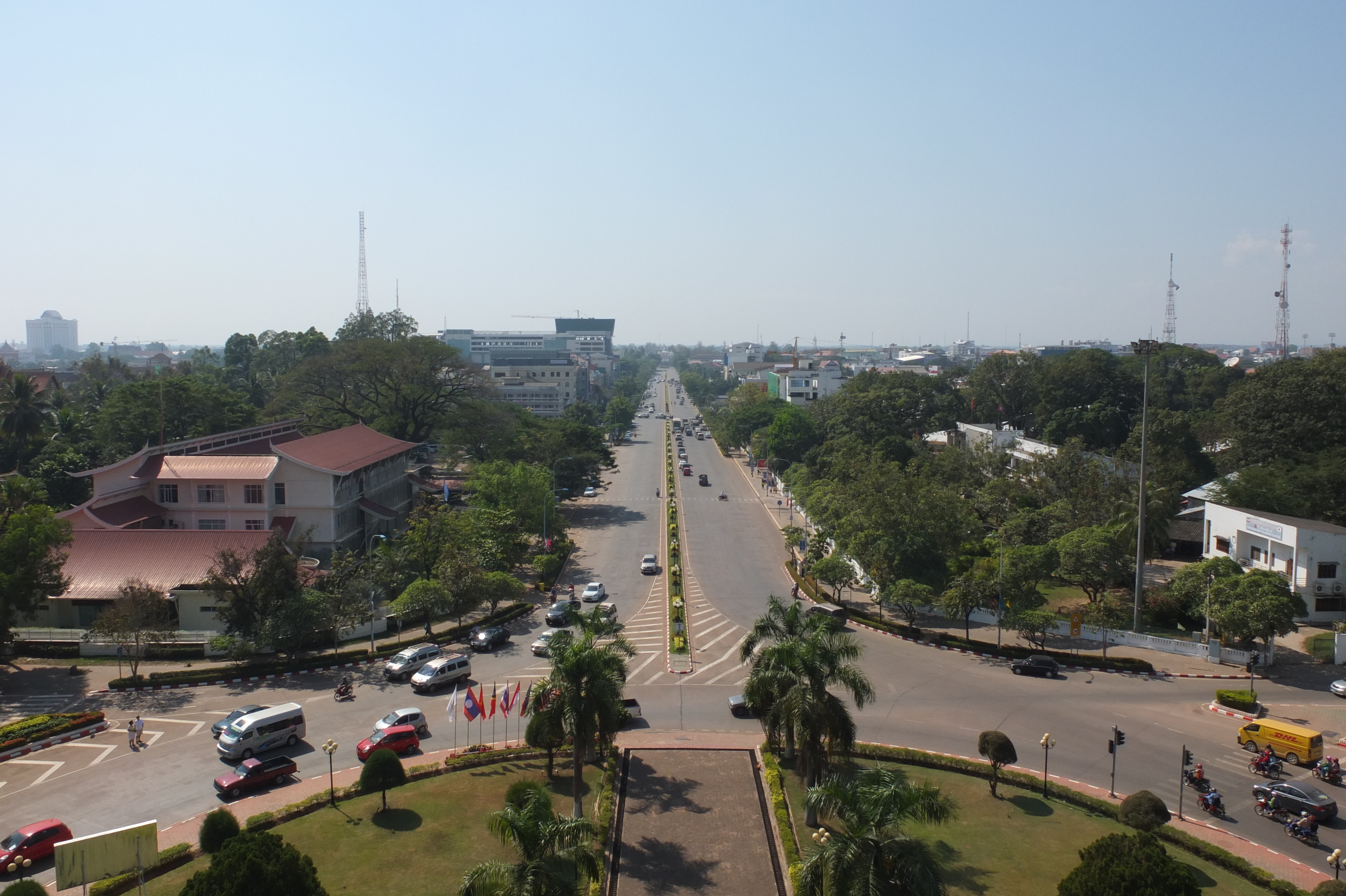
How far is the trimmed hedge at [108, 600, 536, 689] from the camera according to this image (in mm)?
34969

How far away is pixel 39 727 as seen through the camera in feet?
96.6

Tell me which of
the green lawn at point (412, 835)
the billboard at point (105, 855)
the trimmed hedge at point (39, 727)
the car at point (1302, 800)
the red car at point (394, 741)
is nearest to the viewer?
the billboard at point (105, 855)

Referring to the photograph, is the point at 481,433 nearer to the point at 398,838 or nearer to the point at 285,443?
the point at 285,443

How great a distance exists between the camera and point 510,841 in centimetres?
1720

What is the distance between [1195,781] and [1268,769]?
338 cm

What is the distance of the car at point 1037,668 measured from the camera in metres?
38.1

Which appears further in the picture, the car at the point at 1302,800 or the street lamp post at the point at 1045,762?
the street lamp post at the point at 1045,762

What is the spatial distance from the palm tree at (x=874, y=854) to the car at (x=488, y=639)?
2555 cm

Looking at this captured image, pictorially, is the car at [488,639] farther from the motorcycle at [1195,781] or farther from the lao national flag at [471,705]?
the motorcycle at [1195,781]

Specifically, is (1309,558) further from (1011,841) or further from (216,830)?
(216,830)

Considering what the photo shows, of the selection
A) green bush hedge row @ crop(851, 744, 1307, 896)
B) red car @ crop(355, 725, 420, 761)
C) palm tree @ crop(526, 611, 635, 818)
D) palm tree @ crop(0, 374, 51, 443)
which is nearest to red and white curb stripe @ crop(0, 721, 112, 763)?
red car @ crop(355, 725, 420, 761)

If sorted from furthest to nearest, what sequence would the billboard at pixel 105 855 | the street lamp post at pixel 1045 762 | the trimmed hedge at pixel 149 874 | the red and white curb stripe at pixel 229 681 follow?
1. the red and white curb stripe at pixel 229 681
2. the street lamp post at pixel 1045 762
3. the trimmed hedge at pixel 149 874
4. the billboard at pixel 105 855

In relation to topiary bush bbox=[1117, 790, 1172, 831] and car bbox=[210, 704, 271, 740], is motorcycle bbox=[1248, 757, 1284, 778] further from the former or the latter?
car bbox=[210, 704, 271, 740]

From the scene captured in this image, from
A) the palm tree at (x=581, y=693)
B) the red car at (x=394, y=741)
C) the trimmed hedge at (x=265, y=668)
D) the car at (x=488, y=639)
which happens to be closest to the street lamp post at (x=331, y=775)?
the red car at (x=394, y=741)
